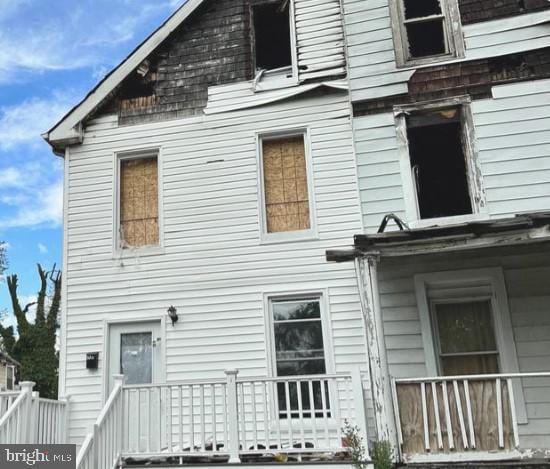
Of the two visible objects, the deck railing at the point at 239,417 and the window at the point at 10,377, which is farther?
the window at the point at 10,377

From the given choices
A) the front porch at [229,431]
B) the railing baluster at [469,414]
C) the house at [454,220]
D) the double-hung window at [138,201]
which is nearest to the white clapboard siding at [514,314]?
the house at [454,220]

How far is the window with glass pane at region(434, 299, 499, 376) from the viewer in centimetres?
739

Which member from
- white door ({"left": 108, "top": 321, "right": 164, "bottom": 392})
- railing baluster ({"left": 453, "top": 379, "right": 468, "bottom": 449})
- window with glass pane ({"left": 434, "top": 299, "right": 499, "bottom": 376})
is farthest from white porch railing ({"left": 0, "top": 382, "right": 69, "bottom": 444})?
window with glass pane ({"left": 434, "top": 299, "right": 499, "bottom": 376})

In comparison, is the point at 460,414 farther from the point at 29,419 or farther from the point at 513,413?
the point at 29,419

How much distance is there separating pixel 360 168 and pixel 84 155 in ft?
15.7

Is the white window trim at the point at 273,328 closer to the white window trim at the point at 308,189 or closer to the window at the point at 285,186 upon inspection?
the white window trim at the point at 308,189

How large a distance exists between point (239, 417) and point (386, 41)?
614 cm

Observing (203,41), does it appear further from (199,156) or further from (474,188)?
(474,188)

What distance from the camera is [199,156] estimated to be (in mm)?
9156

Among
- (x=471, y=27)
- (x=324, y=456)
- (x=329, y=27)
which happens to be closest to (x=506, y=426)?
(x=324, y=456)

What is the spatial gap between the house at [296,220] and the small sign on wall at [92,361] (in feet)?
0.10

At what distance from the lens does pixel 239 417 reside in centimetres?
728

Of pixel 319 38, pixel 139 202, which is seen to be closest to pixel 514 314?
pixel 319 38

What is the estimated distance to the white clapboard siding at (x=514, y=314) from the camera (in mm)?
6922
